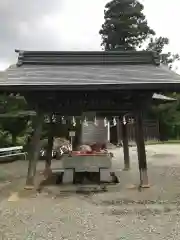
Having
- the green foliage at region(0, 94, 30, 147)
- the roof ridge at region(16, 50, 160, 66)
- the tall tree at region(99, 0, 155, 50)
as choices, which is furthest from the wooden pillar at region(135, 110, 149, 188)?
the tall tree at region(99, 0, 155, 50)

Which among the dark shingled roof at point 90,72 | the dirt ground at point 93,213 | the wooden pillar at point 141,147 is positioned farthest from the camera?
the wooden pillar at point 141,147

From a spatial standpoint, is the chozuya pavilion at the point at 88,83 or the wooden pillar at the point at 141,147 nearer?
the chozuya pavilion at the point at 88,83

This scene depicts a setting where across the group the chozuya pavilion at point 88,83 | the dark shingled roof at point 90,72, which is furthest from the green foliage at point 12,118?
the chozuya pavilion at point 88,83

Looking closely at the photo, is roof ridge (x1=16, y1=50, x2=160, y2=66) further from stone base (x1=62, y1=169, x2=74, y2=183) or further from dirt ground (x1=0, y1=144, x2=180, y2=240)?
dirt ground (x1=0, y1=144, x2=180, y2=240)

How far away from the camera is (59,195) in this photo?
8094mm

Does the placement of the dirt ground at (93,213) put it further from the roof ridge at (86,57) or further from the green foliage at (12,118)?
the green foliage at (12,118)

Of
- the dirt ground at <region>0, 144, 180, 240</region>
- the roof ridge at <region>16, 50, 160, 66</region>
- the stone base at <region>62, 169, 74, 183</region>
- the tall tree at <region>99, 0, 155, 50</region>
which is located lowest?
the dirt ground at <region>0, 144, 180, 240</region>

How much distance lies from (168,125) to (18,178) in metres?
23.3

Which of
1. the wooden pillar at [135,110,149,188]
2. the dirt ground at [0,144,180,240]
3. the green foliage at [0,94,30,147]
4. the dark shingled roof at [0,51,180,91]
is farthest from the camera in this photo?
the green foliage at [0,94,30,147]

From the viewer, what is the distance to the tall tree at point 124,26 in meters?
35.0

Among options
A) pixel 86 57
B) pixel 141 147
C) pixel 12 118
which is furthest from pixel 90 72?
pixel 12 118

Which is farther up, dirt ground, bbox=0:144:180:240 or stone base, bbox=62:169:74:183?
stone base, bbox=62:169:74:183

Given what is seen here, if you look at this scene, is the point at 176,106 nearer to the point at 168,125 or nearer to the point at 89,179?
the point at 168,125

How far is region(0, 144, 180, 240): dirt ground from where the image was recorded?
504cm
